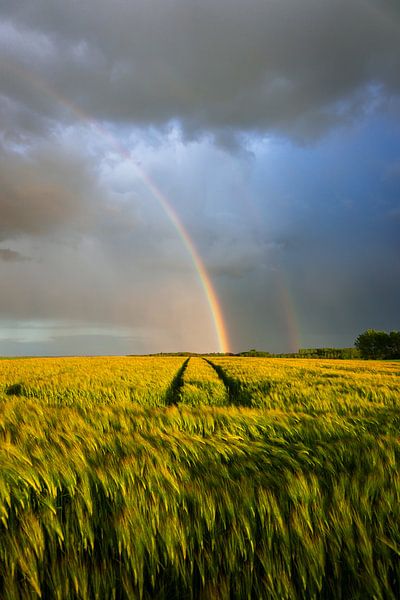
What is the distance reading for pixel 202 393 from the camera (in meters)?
10.4

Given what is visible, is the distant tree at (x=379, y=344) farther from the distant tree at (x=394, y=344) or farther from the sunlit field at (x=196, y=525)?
the sunlit field at (x=196, y=525)

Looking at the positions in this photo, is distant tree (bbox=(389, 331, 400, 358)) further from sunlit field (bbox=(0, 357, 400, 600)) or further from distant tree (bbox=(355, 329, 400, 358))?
sunlit field (bbox=(0, 357, 400, 600))

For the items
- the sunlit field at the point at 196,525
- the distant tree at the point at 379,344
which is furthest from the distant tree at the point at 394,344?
the sunlit field at the point at 196,525

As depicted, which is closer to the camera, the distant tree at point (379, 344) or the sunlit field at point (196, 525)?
the sunlit field at point (196, 525)

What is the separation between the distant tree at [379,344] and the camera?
3656 inches

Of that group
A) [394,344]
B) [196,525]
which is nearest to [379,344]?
[394,344]

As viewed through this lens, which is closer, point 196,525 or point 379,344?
point 196,525

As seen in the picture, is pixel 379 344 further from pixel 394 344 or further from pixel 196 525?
pixel 196 525

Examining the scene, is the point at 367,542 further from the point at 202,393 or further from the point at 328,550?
the point at 202,393

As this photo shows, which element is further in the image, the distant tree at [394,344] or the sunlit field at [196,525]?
the distant tree at [394,344]

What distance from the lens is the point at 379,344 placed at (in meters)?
94.4

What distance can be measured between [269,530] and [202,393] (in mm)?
8683

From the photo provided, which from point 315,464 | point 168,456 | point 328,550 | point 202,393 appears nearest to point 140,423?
point 168,456

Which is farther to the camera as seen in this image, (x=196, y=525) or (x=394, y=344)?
(x=394, y=344)
